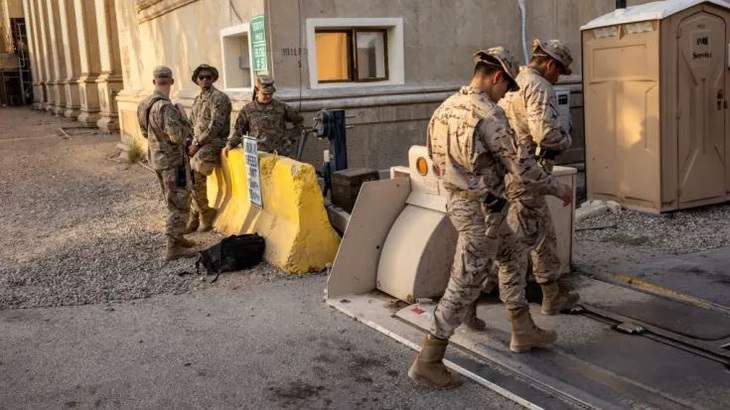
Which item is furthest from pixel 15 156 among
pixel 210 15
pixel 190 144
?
pixel 190 144

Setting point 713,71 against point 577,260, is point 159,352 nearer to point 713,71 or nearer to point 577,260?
point 577,260

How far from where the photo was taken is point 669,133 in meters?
7.97

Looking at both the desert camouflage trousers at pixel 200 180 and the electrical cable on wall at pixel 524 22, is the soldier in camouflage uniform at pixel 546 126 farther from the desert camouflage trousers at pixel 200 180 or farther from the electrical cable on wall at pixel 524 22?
the electrical cable on wall at pixel 524 22

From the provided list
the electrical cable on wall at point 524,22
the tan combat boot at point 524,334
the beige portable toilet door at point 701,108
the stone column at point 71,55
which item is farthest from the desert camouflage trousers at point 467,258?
the stone column at point 71,55

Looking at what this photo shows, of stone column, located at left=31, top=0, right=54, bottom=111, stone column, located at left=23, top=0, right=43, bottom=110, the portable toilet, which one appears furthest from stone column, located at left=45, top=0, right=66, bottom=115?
the portable toilet

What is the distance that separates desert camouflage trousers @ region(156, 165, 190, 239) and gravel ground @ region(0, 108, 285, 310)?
435 millimetres

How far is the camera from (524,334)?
455 cm

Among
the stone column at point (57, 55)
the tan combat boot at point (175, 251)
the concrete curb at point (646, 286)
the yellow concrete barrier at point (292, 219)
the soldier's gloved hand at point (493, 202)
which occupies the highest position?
the stone column at point (57, 55)

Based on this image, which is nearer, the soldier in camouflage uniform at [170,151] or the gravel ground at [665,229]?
the gravel ground at [665,229]

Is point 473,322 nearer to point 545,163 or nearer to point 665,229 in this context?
point 545,163

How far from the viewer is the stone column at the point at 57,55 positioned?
30641mm

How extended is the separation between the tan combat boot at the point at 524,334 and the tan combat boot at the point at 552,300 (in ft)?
2.15

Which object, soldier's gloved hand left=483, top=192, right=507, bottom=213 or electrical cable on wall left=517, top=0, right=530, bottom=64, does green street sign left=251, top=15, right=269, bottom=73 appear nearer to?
electrical cable on wall left=517, top=0, right=530, bottom=64

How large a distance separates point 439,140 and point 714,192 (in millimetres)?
5331
